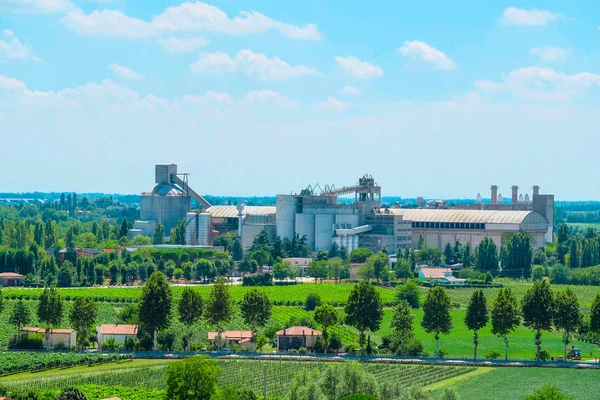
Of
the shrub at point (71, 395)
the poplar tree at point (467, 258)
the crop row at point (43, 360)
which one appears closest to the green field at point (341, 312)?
the crop row at point (43, 360)

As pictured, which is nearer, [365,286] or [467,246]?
[365,286]

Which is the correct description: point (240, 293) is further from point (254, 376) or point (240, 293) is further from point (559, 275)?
point (254, 376)

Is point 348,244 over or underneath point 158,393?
over

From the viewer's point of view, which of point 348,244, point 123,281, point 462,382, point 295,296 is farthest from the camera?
point 348,244

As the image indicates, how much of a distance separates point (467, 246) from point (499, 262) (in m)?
4.28

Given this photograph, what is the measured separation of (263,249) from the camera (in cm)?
14638

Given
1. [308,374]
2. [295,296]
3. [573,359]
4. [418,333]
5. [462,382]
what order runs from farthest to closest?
[295,296] → [418,333] → [573,359] → [462,382] → [308,374]

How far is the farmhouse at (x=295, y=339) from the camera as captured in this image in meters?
83.8

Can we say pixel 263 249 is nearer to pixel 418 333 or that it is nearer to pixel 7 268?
pixel 7 268

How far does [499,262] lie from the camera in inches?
5482

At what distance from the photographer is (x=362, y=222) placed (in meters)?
153

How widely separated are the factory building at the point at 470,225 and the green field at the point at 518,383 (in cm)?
8074

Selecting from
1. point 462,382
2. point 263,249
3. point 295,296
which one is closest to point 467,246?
point 263,249

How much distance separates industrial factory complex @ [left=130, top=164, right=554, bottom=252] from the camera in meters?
152
